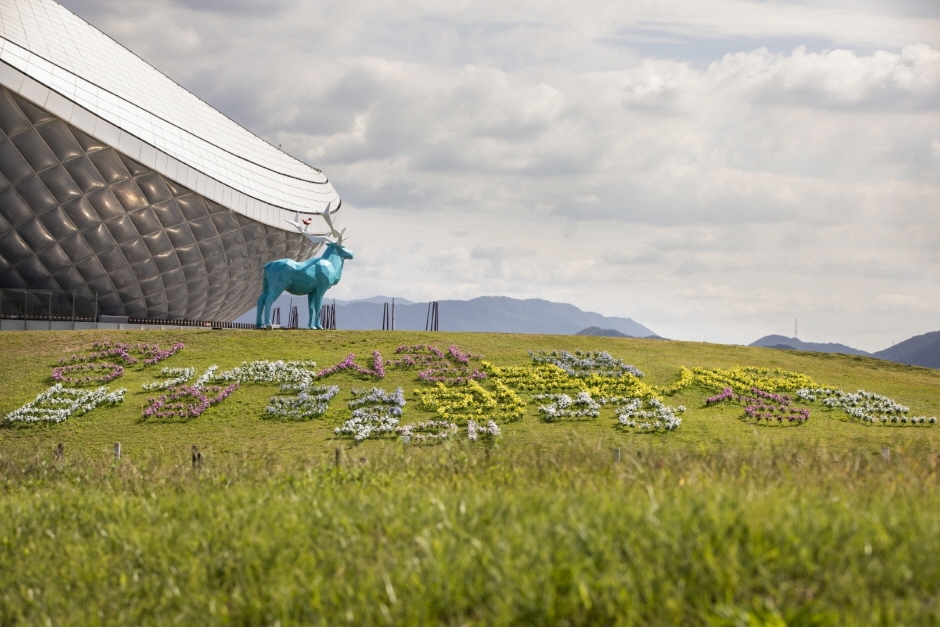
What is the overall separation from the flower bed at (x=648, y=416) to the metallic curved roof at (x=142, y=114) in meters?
25.7

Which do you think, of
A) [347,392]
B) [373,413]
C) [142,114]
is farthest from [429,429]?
[142,114]

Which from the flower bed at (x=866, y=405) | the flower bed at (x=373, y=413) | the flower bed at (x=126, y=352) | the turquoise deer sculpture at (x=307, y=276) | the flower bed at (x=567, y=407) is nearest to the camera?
the flower bed at (x=373, y=413)

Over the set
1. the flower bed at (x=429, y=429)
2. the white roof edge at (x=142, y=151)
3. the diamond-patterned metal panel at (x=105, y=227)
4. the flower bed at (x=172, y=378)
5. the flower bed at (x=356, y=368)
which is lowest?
the flower bed at (x=429, y=429)

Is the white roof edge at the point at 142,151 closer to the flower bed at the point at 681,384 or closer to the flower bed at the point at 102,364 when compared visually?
the flower bed at the point at 102,364

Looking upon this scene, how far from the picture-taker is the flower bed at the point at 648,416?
22531mm

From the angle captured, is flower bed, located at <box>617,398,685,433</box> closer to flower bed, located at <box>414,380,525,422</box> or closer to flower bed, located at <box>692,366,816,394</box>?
flower bed, located at <box>414,380,525,422</box>

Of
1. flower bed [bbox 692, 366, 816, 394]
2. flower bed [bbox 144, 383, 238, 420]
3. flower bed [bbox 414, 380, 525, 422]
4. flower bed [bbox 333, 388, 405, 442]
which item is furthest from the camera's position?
flower bed [bbox 692, 366, 816, 394]

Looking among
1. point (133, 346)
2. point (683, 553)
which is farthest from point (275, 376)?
point (683, 553)

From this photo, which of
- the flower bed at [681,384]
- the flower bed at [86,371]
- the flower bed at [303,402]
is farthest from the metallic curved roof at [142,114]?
the flower bed at [681,384]

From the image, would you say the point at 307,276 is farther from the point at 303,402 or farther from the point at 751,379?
the point at 751,379

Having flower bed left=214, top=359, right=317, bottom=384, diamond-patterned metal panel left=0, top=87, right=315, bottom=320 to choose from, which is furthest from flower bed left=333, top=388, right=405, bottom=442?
diamond-patterned metal panel left=0, top=87, right=315, bottom=320

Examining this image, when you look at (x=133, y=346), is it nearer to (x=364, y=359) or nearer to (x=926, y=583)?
(x=364, y=359)

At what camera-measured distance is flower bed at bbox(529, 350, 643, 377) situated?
27562mm

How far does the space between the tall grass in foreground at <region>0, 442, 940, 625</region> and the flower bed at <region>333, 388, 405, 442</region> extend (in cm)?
982
